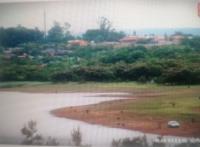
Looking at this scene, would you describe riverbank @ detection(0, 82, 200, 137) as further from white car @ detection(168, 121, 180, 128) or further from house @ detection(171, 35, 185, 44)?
house @ detection(171, 35, 185, 44)

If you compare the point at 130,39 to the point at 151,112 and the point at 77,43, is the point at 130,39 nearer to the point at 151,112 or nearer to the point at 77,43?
the point at 77,43

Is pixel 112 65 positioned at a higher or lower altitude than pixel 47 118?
higher

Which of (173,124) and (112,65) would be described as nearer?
(173,124)

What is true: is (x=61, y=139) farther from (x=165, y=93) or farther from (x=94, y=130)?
(x=165, y=93)

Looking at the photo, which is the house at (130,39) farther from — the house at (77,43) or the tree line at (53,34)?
the house at (77,43)

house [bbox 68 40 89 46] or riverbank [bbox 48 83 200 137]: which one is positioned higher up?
house [bbox 68 40 89 46]

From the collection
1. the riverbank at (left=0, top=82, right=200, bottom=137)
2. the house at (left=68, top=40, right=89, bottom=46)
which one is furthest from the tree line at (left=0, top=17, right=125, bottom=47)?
the riverbank at (left=0, top=82, right=200, bottom=137)

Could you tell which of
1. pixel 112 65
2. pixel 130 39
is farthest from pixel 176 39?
pixel 112 65

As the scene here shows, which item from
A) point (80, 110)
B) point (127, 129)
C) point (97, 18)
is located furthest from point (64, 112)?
point (97, 18)

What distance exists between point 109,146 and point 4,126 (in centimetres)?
68

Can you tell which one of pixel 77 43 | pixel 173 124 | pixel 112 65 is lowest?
pixel 173 124

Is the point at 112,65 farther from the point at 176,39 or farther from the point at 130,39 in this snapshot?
the point at 176,39

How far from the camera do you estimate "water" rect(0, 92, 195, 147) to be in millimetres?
2033

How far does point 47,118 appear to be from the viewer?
211cm
